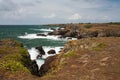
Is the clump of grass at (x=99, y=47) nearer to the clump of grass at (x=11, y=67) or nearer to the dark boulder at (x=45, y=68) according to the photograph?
the dark boulder at (x=45, y=68)

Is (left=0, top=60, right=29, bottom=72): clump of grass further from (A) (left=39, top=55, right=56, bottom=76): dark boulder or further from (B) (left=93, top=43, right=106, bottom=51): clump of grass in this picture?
(B) (left=93, top=43, right=106, bottom=51): clump of grass

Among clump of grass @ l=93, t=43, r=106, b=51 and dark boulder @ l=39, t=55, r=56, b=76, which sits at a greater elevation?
clump of grass @ l=93, t=43, r=106, b=51

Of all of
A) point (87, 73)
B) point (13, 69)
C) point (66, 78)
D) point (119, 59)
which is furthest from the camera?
point (119, 59)

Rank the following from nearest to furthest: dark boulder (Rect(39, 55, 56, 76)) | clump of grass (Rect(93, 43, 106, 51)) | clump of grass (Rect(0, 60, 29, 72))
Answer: clump of grass (Rect(0, 60, 29, 72)), clump of grass (Rect(93, 43, 106, 51)), dark boulder (Rect(39, 55, 56, 76))

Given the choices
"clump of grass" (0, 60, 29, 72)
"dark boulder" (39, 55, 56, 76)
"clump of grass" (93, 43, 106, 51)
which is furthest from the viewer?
"dark boulder" (39, 55, 56, 76)

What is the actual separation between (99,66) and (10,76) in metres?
5.90

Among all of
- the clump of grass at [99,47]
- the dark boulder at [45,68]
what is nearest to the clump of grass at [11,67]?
the dark boulder at [45,68]

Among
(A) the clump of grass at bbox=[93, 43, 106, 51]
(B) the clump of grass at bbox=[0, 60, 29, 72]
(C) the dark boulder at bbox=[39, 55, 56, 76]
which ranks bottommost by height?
(C) the dark boulder at bbox=[39, 55, 56, 76]

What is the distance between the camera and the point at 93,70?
13742 mm

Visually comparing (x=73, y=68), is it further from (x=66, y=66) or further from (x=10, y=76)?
(x=10, y=76)

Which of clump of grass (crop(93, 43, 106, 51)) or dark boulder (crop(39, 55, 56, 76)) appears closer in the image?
clump of grass (crop(93, 43, 106, 51))

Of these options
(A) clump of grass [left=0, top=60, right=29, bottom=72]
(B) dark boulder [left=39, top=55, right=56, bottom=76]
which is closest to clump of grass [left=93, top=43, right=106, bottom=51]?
(B) dark boulder [left=39, top=55, right=56, bottom=76]

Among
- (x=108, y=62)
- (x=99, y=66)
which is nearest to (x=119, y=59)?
(x=108, y=62)

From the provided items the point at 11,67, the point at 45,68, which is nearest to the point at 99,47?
the point at 45,68
